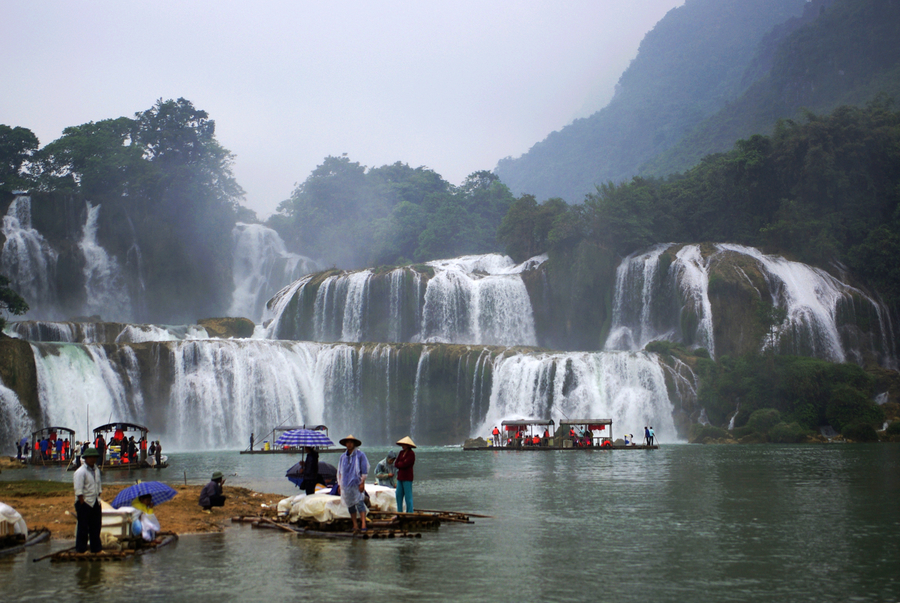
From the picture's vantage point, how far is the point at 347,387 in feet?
142

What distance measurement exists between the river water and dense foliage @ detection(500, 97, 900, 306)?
121 ft

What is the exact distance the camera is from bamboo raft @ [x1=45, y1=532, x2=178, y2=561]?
9289 millimetres

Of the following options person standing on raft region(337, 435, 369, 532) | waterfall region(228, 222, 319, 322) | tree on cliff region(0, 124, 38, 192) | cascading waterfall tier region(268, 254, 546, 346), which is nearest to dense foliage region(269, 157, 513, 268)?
waterfall region(228, 222, 319, 322)

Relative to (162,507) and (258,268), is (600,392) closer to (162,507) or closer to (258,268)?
(162,507)

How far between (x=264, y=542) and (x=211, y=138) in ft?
218

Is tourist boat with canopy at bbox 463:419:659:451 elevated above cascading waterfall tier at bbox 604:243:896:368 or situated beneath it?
situated beneath

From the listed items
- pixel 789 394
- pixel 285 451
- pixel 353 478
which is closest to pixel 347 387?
pixel 285 451

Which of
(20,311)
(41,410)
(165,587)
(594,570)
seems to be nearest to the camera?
(165,587)

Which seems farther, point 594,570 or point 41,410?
point 41,410

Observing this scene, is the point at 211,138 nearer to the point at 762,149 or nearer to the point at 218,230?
the point at 218,230

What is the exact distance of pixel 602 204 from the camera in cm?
5466

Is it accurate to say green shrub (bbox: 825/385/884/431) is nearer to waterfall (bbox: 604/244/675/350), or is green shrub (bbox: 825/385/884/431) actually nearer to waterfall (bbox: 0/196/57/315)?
waterfall (bbox: 604/244/675/350)

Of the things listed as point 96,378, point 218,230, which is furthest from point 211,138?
point 96,378

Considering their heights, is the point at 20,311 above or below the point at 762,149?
below
